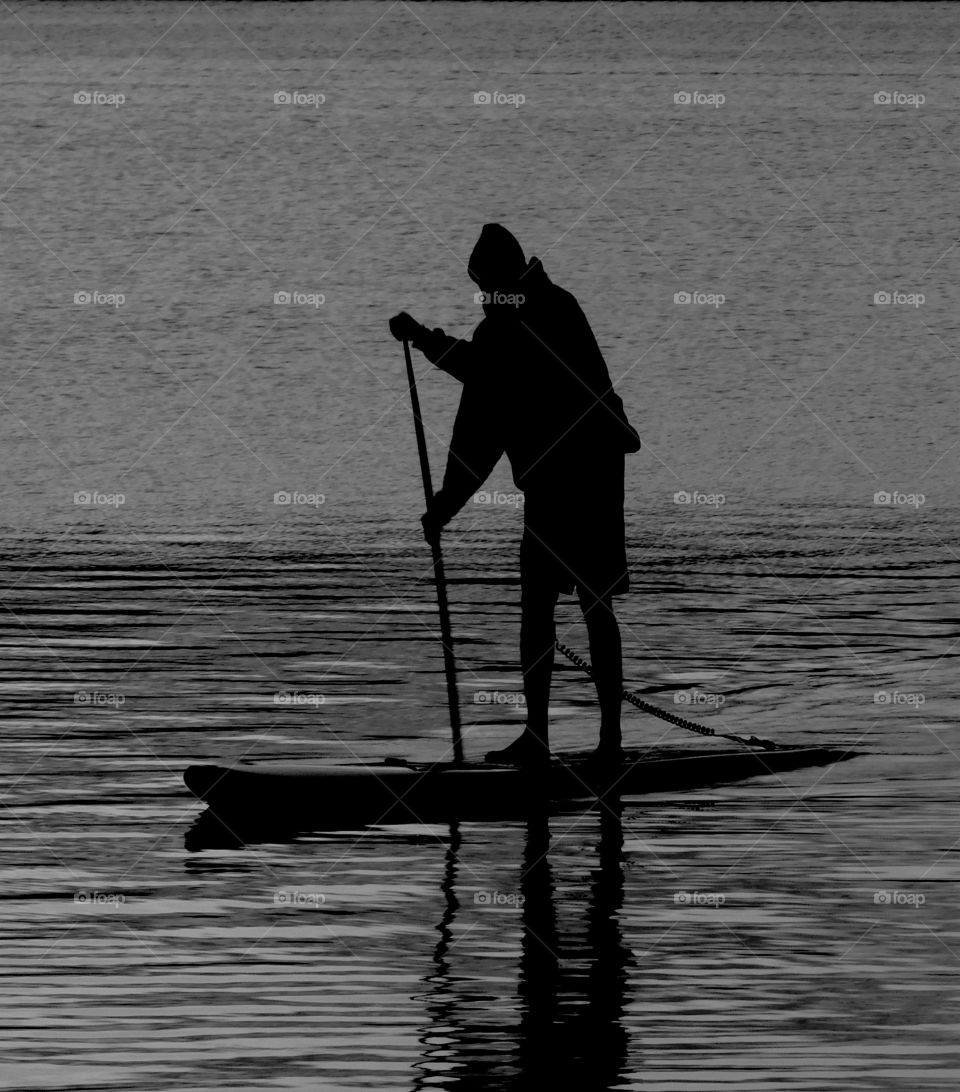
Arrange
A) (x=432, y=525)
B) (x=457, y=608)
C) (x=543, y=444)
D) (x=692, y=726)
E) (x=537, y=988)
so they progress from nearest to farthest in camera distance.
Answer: (x=537, y=988)
(x=543, y=444)
(x=432, y=525)
(x=692, y=726)
(x=457, y=608)

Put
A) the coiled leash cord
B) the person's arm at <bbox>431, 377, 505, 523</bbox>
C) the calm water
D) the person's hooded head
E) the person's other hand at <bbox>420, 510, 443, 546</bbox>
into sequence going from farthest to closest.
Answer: the coiled leash cord → the person's other hand at <bbox>420, 510, 443, 546</bbox> → the person's arm at <bbox>431, 377, 505, 523</bbox> → the person's hooded head → the calm water

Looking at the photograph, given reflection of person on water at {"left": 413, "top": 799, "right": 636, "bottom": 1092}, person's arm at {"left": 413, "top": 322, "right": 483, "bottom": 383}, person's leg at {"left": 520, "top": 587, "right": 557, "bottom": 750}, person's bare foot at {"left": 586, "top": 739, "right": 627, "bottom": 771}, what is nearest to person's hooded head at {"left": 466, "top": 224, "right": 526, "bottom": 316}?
person's arm at {"left": 413, "top": 322, "right": 483, "bottom": 383}

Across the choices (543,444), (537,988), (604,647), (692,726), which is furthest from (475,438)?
(537,988)

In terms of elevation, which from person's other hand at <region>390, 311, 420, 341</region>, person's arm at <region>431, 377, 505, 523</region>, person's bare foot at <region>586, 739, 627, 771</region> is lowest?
person's bare foot at <region>586, 739, 627, 771</region>

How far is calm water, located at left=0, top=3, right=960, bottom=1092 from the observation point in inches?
257

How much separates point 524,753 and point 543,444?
1.18m

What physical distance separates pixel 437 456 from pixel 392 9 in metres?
58.6

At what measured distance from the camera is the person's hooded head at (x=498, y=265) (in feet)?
31.0

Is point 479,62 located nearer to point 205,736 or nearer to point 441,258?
point 441,258

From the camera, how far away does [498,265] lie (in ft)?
31.0

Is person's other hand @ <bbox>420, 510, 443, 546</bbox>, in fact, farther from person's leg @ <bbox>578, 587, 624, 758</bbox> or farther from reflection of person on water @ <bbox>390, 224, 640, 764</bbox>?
person's leg @ <bbox>578, 587, 624, 758</bbox>

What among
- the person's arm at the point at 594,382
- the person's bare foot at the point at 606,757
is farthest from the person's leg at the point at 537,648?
the person's arm at the point at 594,382

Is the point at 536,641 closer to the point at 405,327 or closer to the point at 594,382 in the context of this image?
the point at 594,382

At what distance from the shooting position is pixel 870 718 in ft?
38.1
